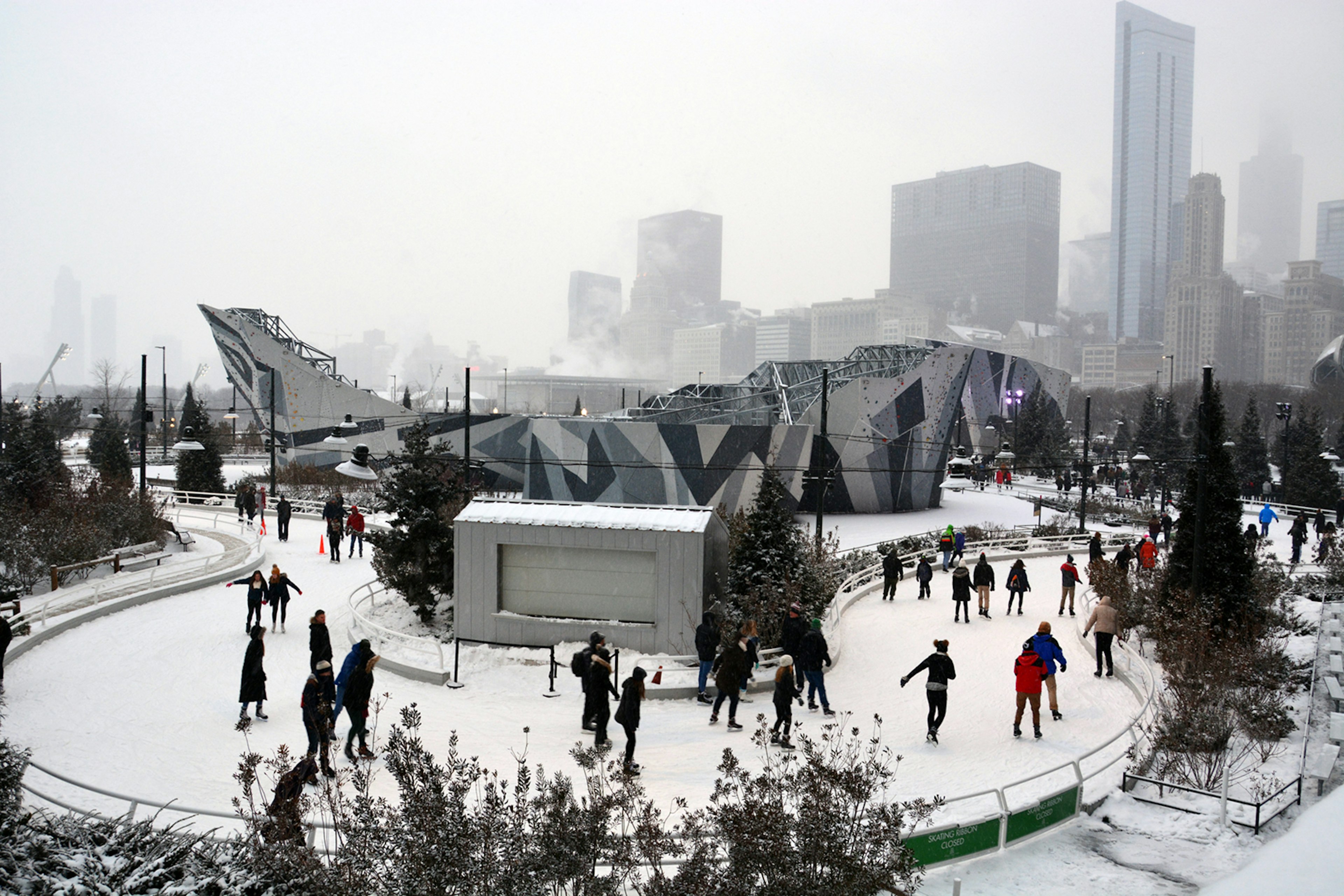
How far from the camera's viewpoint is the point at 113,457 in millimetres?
38094

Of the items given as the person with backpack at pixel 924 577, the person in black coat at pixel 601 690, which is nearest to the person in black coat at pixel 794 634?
the person in black coat at pixel 601 690

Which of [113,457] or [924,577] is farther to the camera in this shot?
[113,457]

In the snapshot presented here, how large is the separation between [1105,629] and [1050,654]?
108 inches

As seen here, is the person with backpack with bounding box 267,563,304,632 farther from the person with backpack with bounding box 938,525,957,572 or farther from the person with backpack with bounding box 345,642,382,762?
the person with backpack with bounding box 938,525,957,572

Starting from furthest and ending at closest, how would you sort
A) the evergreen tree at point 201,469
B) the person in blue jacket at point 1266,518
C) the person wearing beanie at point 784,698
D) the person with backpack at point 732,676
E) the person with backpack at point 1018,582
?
1. the evergreen tree at point 201,469
2. the person in blue jacket at point 1266,518
3. the person with backpack at point 1018,582
4. the person with backpack at point 732,676
5. the person wearing beanie at point 784,698

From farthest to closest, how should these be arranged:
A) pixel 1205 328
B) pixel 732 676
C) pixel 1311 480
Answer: pixel 1205 328 → pixel 1311 480 → pixel 732 676

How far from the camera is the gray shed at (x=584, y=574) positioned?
15.2 metres

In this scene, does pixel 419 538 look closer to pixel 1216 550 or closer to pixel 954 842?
pixel 954 842

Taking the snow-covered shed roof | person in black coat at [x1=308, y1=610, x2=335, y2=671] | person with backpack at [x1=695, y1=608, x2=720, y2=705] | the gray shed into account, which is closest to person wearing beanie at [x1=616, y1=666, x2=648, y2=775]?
person with backpack at [x1=695, y1=608, x2=720, y2=705]

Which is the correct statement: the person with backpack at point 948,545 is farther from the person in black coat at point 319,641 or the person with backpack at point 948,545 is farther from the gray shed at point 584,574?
the person in black coat at point 319,641

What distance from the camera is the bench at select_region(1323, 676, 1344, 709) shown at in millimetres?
10609

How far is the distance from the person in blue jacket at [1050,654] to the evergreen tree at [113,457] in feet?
91.9

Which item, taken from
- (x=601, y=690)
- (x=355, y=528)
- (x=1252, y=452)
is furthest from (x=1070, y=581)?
(x=1252, y=452)

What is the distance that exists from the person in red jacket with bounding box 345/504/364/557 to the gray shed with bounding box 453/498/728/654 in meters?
8.66
